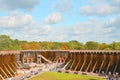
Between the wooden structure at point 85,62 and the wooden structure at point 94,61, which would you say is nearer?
the wooden structure at point 85,62

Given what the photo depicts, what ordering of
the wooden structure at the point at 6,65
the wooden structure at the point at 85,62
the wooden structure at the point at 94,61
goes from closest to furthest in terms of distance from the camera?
the wooden structure at the point at 6,65 < the wooden structure at the point at 85,62 < the wooden structure at the point at 94,61

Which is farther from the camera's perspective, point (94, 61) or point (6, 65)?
point (94, 61)

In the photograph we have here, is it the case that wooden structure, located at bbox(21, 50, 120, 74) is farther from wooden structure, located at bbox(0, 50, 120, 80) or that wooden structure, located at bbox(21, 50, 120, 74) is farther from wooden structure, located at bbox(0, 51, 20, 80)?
wooden structure, located at bbox(0, 51, 20, 80)

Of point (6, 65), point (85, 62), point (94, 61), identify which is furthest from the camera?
point (85, 62)

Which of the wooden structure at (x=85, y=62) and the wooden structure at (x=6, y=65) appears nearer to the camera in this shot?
the wooden structure at (x=6, y=65)

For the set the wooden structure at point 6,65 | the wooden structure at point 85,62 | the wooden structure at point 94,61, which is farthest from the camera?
the wooden structure at point 94,61

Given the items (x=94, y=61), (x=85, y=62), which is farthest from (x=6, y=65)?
(x=94, y=61)

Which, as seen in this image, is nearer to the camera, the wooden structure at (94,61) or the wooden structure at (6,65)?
the wooden structure at (6,65)

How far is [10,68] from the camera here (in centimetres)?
4325

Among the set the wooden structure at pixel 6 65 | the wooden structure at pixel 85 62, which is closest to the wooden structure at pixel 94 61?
the wooden structure at pixel 85 62

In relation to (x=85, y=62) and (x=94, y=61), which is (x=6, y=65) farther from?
(x=94, y=61)

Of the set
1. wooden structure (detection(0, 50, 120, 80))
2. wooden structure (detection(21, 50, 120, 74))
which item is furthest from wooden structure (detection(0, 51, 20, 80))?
wooden structure (detection(21, 50, 120, 74))

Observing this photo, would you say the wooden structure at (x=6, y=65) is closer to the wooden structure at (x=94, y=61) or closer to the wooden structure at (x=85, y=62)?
the wooden structure at (x=85, y=62)

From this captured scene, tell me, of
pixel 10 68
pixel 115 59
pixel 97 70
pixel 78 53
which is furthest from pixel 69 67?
pixel 10 68
